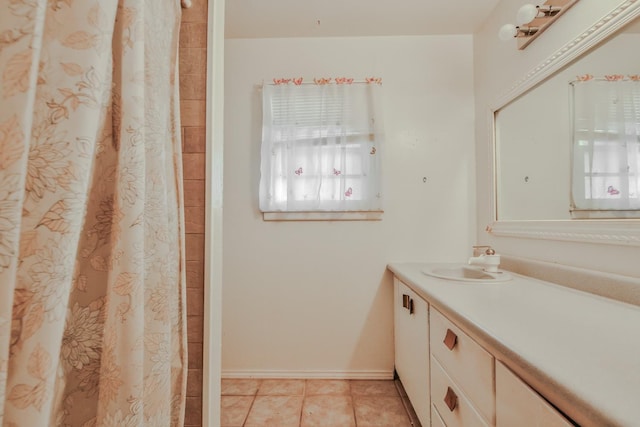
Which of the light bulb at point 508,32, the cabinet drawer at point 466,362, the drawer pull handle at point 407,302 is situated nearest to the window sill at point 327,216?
the drawer pull handle at point 407,302

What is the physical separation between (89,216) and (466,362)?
1.08m

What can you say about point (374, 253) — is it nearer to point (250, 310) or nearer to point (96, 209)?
point (250, 310)

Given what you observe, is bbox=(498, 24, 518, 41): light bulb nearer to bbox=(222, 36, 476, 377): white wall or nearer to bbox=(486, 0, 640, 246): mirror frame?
bbox=(486, 0, 640, 246): mirror frame

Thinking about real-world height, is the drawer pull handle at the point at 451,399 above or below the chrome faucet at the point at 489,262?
below

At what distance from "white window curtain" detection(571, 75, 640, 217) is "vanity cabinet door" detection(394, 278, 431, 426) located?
2.57 ft

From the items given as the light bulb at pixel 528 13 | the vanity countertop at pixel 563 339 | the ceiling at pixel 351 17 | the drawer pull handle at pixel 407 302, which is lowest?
the drawer pull handle at pixel 407 302

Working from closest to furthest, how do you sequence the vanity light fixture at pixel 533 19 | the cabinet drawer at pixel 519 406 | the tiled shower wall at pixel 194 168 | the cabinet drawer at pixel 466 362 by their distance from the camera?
the cabinet drawer at pixel 519 406
the cabinet drawer at pixel 466 362
the tiled shower wall at pixel 194 168
the vanity light fixture at pixel 533 19

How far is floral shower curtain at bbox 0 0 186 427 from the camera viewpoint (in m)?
0.37

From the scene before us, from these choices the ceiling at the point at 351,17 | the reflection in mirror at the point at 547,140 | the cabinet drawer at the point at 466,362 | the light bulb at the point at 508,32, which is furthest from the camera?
the ceiling at the point at 351,17

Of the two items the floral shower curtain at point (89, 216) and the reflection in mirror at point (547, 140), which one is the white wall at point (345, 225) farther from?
the floral shower curtain at point (89, 216)

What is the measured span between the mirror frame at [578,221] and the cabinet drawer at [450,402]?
764 mm

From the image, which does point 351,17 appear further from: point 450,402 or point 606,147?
point 450,402

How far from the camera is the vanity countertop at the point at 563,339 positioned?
1.54ft

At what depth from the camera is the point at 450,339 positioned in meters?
0.99
